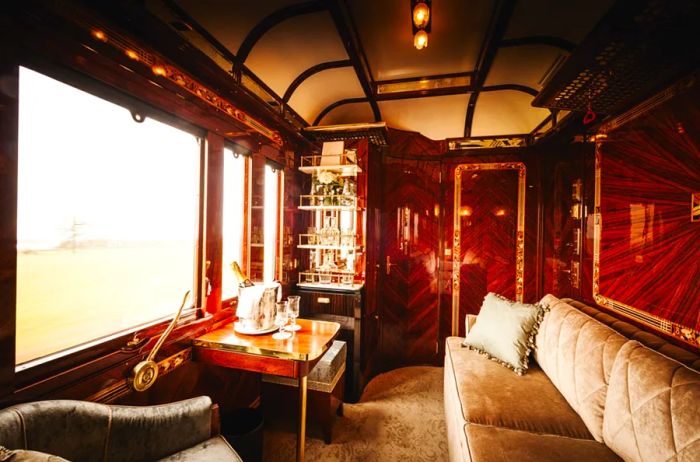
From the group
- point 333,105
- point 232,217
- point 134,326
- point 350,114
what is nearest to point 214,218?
point 232,217

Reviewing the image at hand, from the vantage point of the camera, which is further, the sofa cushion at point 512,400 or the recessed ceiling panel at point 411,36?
the recessed ceiling panel at point 411,36

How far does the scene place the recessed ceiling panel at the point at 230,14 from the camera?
1601 millimetres

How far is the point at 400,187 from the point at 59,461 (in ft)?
10.6

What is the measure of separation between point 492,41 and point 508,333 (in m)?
2.14

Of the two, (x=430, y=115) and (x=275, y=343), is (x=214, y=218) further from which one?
(x=430, y=115)

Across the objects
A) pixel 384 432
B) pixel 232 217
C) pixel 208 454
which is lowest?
pixel 384 432

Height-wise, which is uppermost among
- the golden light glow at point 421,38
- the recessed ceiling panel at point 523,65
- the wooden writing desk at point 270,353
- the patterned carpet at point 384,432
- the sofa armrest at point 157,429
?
the recessed ceiling panel at point 523,65

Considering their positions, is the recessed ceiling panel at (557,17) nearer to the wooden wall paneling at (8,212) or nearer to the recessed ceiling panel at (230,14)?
the recessed ceiling panel at (230,14)

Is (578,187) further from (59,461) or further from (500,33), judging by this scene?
(59,461)

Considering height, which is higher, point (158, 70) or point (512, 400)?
point (158, 70)

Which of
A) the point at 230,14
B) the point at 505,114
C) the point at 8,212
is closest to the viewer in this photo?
the point at 8,212

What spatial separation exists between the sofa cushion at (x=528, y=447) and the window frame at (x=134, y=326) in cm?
174

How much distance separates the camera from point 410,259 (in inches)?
136

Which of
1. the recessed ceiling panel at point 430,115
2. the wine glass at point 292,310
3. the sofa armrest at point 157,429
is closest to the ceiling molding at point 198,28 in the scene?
the recessed ceiling panel at point 430,115
